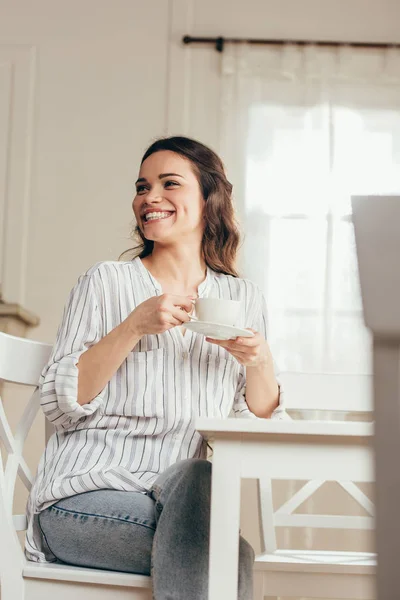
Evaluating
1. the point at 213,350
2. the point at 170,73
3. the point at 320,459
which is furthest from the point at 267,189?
the point at 320,459

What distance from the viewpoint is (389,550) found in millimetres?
483

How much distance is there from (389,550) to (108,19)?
3639mm

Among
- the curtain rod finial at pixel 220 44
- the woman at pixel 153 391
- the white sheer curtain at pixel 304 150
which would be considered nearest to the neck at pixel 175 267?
the woman at pixel 153 391

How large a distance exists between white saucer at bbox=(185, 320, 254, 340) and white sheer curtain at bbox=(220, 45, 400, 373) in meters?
2.05

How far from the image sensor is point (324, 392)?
1.94 m

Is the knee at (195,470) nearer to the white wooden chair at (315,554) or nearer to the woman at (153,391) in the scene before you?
the woman at (153,391)

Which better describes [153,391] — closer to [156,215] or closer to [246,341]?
[246,341]

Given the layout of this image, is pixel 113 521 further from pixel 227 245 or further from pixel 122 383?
pixel 227 245

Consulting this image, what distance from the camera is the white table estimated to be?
1104 millimetres

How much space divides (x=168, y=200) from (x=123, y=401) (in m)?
0.51

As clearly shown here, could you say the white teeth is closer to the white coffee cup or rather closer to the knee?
the white coffee cup

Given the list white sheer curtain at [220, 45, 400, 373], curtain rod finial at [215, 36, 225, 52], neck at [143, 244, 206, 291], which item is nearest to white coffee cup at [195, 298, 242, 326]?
neck at [143, 244, 206, 291]

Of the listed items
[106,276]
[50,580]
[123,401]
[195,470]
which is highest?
[106,276]

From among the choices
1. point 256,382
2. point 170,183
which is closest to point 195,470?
point 256,382
